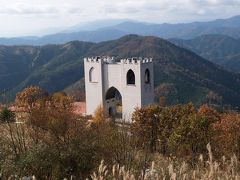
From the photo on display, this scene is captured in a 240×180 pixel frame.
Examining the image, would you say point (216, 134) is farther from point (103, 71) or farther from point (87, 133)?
point (103, 71)

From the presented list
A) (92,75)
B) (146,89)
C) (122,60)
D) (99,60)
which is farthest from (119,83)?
(92,75)

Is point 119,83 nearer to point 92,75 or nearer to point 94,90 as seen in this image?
point 94,90

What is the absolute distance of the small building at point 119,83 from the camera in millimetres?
50688

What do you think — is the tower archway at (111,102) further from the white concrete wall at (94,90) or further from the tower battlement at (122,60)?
the tower battlement at (122,60)

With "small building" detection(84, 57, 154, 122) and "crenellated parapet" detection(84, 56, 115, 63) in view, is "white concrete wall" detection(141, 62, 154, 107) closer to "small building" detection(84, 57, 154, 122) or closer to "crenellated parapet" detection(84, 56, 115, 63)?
"small building" detection(84, 57, 154, 122)

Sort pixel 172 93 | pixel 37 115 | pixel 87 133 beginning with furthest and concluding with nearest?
pixel 172 93 < pixel 37 115 < pixel 87 133

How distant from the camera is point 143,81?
166ft

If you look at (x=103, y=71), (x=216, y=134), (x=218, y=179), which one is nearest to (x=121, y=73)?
(x=103, y=71)

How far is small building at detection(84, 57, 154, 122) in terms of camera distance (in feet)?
166

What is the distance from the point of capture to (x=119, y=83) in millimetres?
53031

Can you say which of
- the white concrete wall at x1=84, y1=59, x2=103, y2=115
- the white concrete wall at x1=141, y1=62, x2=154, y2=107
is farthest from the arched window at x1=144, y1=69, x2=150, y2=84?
the white concrete wall at x1=84, y1=59, x2=103, y2=115

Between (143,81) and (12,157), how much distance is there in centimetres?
4124

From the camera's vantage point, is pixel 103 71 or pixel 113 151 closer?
pixel 113 151

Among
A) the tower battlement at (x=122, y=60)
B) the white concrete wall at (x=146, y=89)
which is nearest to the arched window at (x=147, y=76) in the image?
the white concrete wall at (x=146, y=89)
